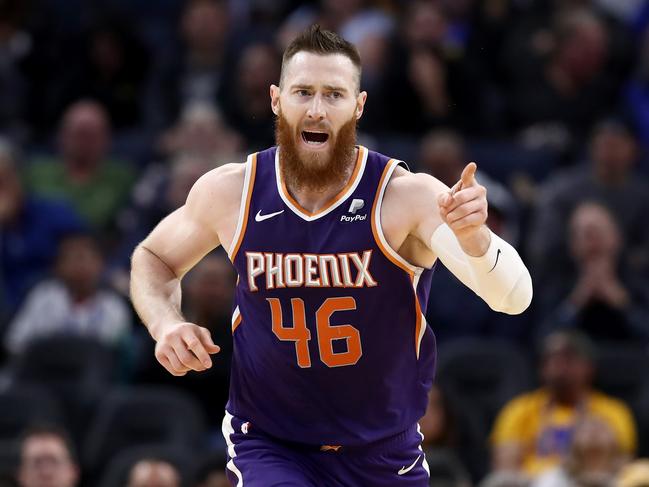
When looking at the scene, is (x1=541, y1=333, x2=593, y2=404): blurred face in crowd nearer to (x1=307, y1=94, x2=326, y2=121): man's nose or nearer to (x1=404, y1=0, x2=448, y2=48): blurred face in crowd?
(x1=404, y1=0, x2=448, y2=48): blurred face in crowd

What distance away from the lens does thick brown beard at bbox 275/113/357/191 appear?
553cm

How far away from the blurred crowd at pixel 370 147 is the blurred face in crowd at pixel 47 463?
0.01 metres

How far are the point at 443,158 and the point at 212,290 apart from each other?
8.21 feet

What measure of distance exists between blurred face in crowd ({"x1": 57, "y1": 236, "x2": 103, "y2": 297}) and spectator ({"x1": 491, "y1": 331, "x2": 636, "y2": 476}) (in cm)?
346

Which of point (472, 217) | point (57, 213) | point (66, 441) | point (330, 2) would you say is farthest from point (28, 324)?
point (472, 217)

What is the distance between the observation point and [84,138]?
12.6m

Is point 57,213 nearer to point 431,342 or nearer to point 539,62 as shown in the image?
point 539,62

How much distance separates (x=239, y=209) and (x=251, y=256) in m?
0.21

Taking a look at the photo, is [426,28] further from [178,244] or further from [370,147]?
[178,244]

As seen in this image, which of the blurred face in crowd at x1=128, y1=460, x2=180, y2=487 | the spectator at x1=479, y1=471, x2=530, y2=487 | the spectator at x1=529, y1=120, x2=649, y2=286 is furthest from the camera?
the spectator at x1=529, y1=120, x2=649, y2=286

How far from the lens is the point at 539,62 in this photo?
13570mm

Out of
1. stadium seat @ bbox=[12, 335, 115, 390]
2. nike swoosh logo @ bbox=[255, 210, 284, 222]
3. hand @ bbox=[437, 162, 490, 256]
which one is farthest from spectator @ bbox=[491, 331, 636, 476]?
hand @ bbox=[437, 162, 490, 256]

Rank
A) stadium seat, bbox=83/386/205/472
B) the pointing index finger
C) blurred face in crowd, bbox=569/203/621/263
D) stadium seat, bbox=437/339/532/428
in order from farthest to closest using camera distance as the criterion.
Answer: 1. blurred face in crowd, bbox=569/203/621/263
2. stadium seat, bbox=437/339/532/428
3. stadium seat, bbox=83/386/205/472
4. the pointing index finger

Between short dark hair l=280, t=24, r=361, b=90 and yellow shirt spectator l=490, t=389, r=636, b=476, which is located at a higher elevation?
short dark hair l=280, t=24, r=361, b=90
